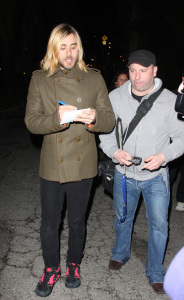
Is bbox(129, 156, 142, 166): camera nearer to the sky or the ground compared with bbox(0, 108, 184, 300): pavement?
nearer to the sky

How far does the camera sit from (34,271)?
316 centimetres

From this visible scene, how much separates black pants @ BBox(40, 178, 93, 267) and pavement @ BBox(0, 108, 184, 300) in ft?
1.25

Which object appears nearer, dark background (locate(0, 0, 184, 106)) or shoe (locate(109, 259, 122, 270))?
shoe (locate(109, 259, 122, 270))

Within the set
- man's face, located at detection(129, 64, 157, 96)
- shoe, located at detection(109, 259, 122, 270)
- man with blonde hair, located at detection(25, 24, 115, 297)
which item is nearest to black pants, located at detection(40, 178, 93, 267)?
man with blonde hair, located at detection(25, 24, 115, 297)

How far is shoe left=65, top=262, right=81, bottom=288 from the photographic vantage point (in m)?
2.95

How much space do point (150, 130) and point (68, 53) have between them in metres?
0.93

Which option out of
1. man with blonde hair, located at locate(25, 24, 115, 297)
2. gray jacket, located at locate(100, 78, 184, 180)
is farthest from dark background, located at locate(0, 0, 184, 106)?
man with blonde hair, located at locate(25, 24, 115, 297)

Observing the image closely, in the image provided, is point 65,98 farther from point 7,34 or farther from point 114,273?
point 7,34

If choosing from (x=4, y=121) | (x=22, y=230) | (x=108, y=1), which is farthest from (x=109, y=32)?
(x=22, y=230)

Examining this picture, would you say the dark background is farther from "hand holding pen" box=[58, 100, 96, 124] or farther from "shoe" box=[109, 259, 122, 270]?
"hand holding pen" box=[58, 100, 96, 124]

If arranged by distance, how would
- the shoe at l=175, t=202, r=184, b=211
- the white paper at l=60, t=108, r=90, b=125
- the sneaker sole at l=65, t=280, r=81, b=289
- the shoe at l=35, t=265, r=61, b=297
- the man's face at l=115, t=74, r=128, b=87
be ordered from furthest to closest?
the man's face at l=115, t=74, r=128, b=87 → the shoe at l=175, t=202, r=184, b=211 → the sneaker sole at l=65, t=280, r=81, b=289 → the shoe at l=35, t=265, r=61, b=297 → the white paper at l=60, t=108, r=90, b=125

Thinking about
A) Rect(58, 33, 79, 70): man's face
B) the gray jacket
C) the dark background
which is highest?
Rect(58, 33, 79, 70): man's face

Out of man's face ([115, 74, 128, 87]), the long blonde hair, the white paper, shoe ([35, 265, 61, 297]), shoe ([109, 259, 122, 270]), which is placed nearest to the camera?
the white paper

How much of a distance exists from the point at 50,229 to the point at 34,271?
26.7 inches
